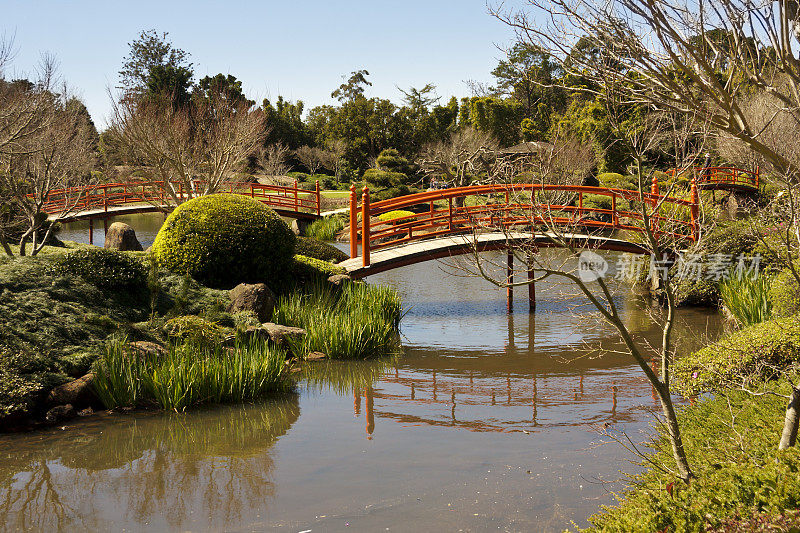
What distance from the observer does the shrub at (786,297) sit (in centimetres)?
879

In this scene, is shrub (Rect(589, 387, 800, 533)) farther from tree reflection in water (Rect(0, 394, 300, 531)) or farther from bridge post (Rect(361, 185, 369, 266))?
bridge post (Rect(361, 185, 369, 266))

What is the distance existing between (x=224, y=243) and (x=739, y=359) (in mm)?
7422

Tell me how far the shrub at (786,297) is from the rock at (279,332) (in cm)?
635

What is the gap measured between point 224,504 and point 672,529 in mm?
3186

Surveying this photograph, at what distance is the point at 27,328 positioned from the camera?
7676 millimetres

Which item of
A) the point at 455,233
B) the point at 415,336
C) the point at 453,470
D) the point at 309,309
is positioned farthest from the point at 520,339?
the point at 453,470

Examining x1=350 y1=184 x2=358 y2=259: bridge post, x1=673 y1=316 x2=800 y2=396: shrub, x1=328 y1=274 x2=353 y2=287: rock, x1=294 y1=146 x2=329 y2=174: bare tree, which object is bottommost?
x1=673 y1=316 x2=800 y2=396: shrub

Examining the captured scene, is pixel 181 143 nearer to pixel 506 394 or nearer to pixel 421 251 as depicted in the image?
pixel 421 251

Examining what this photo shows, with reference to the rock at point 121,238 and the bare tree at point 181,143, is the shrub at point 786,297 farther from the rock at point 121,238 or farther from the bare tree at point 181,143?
the rock at point 121,238

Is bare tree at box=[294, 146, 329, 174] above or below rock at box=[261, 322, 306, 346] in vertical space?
above

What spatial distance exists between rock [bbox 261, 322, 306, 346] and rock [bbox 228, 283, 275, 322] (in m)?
0.33

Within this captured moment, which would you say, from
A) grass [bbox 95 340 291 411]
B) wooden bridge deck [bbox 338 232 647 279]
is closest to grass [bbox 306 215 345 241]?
wooden bridge deck [bbox 338 232 647 279]

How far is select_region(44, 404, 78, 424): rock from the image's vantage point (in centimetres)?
691

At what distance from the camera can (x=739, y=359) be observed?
6.94 metres
